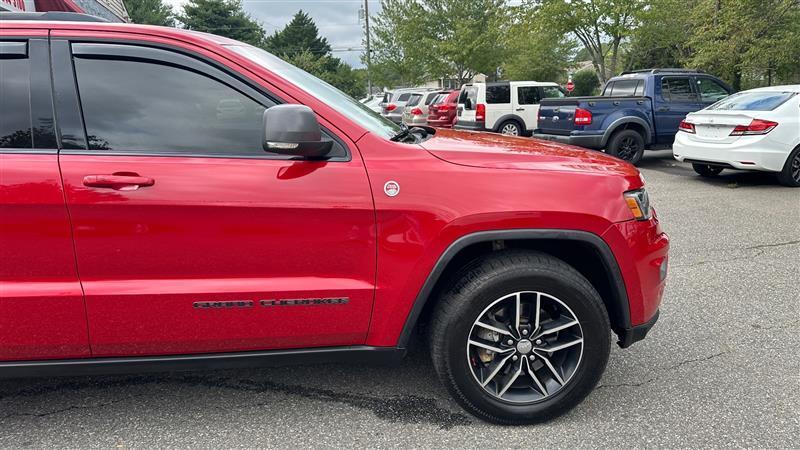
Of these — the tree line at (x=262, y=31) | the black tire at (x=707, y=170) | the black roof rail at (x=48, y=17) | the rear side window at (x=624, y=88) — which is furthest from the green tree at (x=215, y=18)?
the black roof rail at (x=48, y=17)

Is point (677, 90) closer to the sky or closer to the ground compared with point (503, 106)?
closer to the sky

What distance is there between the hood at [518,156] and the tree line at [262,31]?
105ft

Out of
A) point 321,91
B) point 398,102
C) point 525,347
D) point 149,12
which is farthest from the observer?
point 149,12

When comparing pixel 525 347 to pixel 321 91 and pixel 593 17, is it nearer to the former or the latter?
pixel 321 91

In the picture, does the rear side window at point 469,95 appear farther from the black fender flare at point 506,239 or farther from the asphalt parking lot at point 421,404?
the black fender flare at point 506,239

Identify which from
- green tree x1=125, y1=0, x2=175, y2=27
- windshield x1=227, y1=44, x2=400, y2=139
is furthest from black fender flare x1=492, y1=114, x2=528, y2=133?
green tree x1=125, y1=0, x2=175, y2=27

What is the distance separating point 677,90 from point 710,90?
84 centimetres

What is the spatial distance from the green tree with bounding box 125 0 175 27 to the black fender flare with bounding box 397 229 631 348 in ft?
153

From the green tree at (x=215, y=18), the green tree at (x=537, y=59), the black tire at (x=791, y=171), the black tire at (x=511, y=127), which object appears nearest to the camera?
the black tire at (x=791, y=171)

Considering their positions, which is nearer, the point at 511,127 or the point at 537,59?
the point at 511,127

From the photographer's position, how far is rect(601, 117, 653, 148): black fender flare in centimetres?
979

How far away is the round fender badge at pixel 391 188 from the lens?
2.28 m

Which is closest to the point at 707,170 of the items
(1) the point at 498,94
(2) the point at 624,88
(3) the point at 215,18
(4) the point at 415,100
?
(2) the point at 624,88

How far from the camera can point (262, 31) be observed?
51.6 metres
